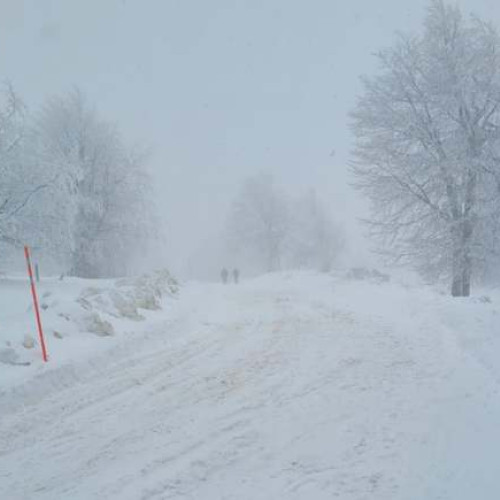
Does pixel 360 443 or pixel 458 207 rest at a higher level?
pixel 458 207

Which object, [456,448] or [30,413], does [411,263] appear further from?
[30,413]

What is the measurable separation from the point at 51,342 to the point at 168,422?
3.99 metres

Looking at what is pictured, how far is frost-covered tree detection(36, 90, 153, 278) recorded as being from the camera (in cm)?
2278

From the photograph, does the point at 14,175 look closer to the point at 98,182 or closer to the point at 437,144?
the point at 98,182

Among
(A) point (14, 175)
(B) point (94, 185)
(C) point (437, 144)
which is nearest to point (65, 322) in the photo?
(A) point (14, 175)

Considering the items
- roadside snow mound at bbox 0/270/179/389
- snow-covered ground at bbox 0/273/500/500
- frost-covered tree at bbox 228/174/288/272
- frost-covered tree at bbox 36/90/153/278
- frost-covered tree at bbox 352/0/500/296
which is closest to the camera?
snow-covered ground at bbox 0/273/500/500

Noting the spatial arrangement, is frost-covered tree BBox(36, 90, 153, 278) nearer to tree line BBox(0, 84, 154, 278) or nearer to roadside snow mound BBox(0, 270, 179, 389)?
tree line BBox(0, 84, 154, 278)

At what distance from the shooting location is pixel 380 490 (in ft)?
10.9

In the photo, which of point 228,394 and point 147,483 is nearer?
point 147,483

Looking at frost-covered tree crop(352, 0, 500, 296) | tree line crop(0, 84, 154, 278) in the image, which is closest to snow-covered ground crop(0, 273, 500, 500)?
frost-covered tree crop(352, 0, 500, 296)

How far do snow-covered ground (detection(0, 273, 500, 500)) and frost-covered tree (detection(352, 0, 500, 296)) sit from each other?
4.85 metres

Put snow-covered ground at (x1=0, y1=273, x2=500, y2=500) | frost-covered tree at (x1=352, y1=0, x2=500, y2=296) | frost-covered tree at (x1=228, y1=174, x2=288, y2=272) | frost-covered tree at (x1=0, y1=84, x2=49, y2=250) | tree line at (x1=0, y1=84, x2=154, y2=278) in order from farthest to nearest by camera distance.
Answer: frost-covered tree at (x1=228, y1=174, x2=288, y2=272)
tree line at (x1=0, y1=84, x2=154, y2=278)
frost-covered tree at (x1=0, y1=84, x2=49, y2=250)
frost-covered tree at (x1=352, y1=0, x2=500, y2=296)
snow-covered ground at (x1=0, y1=273, x2=500, y2=500)

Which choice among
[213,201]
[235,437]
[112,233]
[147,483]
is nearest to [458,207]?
[235,437]

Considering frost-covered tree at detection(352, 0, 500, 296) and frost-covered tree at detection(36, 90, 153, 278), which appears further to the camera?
frost-covered tree at detection(36, 90, 153, 278)
